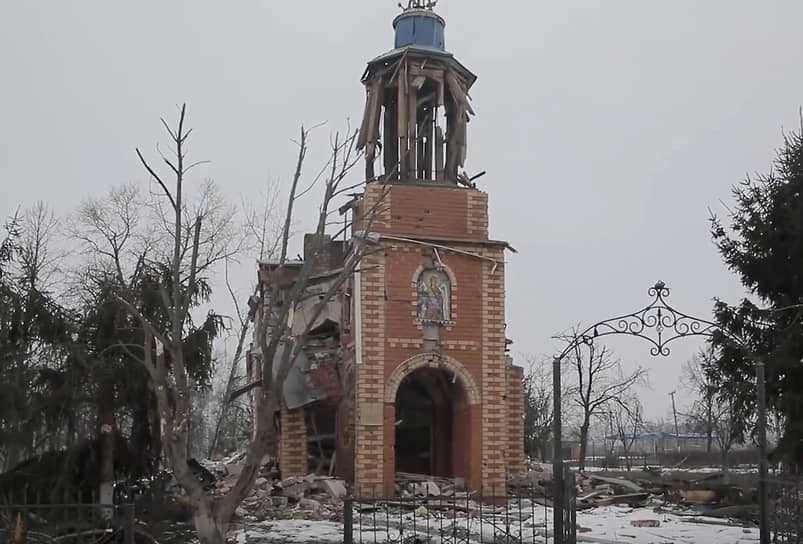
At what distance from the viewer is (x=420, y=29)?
27.1 metres

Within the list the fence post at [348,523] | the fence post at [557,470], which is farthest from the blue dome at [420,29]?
the fence post at [348,523]

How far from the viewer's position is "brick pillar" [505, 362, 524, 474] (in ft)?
88.6

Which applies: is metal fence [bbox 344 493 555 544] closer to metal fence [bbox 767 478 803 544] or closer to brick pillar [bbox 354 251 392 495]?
brick pillar [bbox 354 251 392 495]

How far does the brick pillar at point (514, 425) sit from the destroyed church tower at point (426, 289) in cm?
4

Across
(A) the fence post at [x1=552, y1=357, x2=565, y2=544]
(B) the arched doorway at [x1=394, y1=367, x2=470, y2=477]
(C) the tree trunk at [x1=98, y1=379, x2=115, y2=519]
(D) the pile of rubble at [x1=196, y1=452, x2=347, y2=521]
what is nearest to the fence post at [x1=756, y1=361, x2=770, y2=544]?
(A) the fence post at [x1=552, y1=357, x2=565, y2=544]

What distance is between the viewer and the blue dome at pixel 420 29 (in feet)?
88.7

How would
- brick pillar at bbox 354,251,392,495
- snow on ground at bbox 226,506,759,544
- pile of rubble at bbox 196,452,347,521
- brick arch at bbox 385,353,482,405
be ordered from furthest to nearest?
1. brick arch at bbox 385,353,482,405
2. brick pillar at bbox 354,251,392,495
3. pile of rubble at bbox 196,452,347,521
4. snow on ground at bbox 226,506,759,544

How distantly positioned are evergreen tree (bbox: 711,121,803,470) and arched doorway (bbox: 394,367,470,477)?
8.89 meters

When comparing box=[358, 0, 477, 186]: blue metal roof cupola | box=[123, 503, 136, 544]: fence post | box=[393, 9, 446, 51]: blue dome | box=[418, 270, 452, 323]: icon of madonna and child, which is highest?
box=[393, 9, 446, 51]: blue dome

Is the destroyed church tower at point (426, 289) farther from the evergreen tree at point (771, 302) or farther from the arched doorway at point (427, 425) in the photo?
the evergreen tree at point (771, 302)

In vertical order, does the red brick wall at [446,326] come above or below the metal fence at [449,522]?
above

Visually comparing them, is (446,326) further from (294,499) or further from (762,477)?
(762,477)

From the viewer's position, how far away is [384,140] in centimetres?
2728

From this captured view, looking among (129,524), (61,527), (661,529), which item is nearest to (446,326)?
(661,529)
